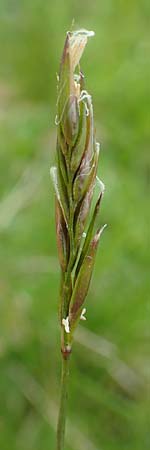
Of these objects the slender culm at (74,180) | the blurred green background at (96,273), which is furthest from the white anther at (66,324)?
the blurred green background at (96,273)

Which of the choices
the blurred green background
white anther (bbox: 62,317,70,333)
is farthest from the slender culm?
the blurred green background

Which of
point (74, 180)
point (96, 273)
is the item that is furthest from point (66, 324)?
point (96, 273)

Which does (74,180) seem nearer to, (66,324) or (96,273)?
(66,324)

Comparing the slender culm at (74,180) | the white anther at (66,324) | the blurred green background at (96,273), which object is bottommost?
the blurred green background at (96,273)

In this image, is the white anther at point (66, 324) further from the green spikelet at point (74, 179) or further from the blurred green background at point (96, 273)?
the blurred green background at point (96, 273)

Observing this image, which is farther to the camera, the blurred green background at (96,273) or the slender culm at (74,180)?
the blurred green background at (96,273)

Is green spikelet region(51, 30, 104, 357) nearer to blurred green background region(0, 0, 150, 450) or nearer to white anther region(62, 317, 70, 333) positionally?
white anther region(62, 317, 70, 333)

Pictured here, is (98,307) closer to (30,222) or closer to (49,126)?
(30,222)
